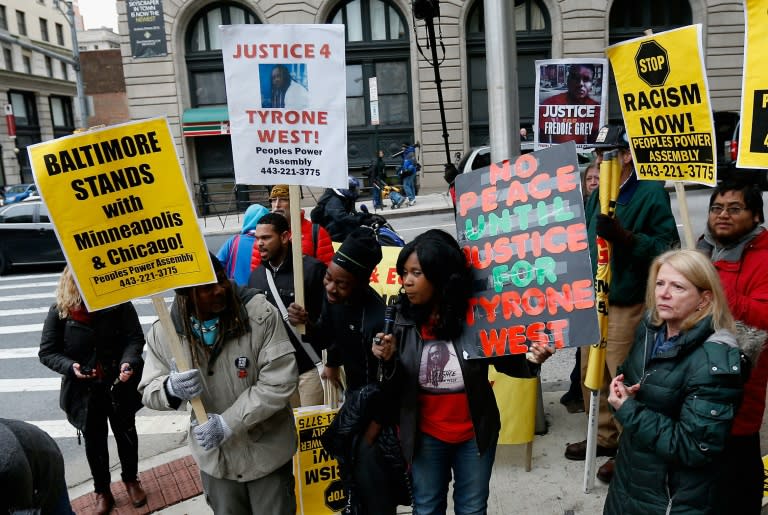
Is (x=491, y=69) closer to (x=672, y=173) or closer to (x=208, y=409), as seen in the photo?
(x=672, y=173)

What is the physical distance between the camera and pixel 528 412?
418 cm

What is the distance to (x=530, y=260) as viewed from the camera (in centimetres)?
275

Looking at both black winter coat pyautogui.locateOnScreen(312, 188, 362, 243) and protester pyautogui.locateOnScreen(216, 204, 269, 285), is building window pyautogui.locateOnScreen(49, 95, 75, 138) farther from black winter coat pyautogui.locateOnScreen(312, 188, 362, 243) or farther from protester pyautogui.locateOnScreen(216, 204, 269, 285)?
protester pyautogui.locateOnScreen(216, 204, 269, 285)

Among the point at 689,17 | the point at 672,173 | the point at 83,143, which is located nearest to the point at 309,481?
the point at 83,143

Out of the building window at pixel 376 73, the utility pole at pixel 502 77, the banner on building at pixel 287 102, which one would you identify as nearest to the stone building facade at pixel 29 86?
the building window at pixel 376 73

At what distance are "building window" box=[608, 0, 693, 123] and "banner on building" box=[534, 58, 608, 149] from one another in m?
19.8

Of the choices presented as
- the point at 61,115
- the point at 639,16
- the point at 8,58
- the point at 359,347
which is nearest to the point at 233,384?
the point at 359,347

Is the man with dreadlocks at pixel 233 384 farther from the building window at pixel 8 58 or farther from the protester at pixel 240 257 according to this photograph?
the building window at pixel 8 58

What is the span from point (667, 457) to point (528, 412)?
1.82 metres

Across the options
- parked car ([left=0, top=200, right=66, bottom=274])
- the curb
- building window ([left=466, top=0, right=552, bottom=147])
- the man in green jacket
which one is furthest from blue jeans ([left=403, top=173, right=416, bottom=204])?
the man in green jacket

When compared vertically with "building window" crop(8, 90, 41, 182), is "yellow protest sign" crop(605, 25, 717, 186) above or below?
below

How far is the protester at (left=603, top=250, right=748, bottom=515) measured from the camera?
2293 millimetres

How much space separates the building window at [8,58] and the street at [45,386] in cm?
4206

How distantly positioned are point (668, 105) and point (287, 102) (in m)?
2.06
